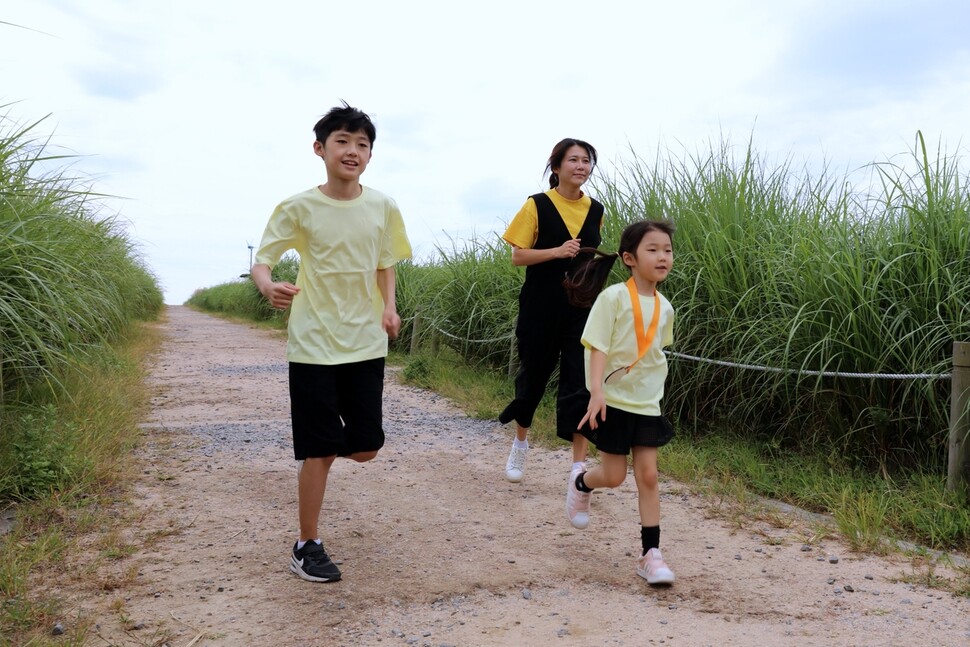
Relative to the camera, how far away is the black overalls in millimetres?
4312

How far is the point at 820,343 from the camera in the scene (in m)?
4.64

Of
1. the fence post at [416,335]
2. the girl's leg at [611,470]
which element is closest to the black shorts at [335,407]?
the girl's leg at [611,470]

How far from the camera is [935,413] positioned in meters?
4.34

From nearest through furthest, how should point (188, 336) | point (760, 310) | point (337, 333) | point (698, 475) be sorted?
point (337, 333) → point (698, 475) → point (760, 310) → point (188, 336)

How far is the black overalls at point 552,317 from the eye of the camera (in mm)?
4312

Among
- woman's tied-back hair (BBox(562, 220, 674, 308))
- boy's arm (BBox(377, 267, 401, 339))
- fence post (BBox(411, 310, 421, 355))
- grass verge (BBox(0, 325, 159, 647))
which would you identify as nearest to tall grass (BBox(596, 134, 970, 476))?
woman's tied-back hair (BBox(562, 220, 674, 308))

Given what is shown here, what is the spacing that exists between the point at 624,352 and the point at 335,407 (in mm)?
1105

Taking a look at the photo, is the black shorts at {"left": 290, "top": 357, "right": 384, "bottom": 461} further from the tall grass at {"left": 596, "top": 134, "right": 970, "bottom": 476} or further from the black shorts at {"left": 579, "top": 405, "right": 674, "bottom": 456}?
the tall grass at {"left": 596, "top": 134, "right": 970, "bottom": 476}

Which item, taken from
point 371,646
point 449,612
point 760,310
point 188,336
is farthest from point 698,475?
point 188,336

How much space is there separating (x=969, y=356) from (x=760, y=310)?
4.46 feet

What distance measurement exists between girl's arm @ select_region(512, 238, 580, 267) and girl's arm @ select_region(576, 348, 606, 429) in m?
1.04

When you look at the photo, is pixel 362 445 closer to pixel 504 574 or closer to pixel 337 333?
pixel 337 333

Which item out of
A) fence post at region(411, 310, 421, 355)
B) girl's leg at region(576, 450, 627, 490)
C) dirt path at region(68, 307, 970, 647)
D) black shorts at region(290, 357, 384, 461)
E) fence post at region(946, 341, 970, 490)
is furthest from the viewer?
fence post at region(411, 310, 421, 355)

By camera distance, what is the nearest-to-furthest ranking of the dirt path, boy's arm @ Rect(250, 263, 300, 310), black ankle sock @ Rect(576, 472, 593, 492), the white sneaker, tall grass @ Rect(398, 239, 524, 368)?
the dirt path < boy's arm @ Rect(250, 263, 300, 310) < black ankle sock @ Rect(576, 472, 593, 492) < the white sneaker < tall grass @ Rect(398, 239, 524, 368)
